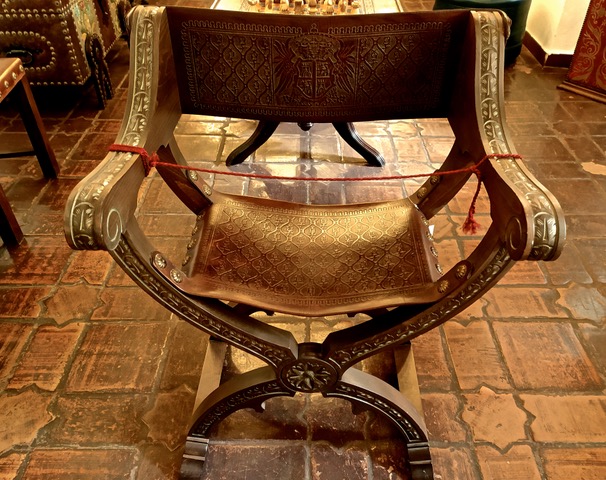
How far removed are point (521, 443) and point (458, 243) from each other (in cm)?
93

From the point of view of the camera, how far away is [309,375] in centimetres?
129

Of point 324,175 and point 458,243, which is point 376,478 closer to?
point 458,243

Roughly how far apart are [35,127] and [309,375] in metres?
1.98

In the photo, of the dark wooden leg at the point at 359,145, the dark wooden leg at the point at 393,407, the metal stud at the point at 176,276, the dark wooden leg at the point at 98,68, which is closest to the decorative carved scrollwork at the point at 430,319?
the dark wooden leg at the point at 393,407

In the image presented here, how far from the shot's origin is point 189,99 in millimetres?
1375

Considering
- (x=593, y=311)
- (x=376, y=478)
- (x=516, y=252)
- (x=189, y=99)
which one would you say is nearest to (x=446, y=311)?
(x=516, y=252)

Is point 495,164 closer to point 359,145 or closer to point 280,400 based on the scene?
point 280,400

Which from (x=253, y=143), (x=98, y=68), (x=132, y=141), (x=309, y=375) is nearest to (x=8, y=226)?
(x=253, y=143)

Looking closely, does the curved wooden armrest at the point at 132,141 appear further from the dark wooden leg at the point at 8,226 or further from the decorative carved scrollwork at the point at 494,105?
the dark wooden leg at the point at 8,226

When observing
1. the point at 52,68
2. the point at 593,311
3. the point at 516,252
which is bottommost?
the point at 593,311

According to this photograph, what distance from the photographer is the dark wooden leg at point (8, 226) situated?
210 cm

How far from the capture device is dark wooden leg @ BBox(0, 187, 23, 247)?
82.6 inches

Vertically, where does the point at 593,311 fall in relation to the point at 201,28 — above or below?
below

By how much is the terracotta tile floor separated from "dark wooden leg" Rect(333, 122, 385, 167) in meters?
0.21
